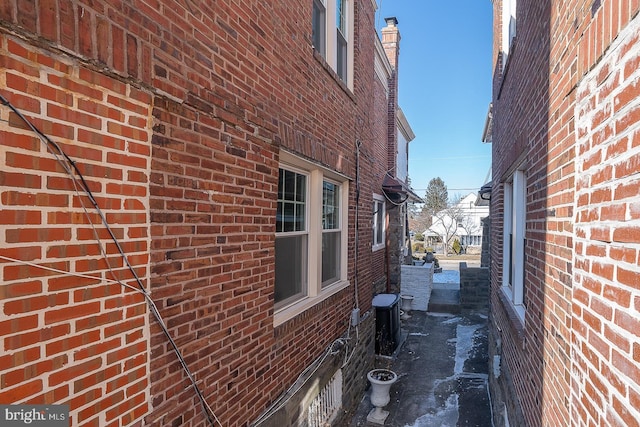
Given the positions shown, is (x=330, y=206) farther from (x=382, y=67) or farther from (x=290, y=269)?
(x=382, y=67)

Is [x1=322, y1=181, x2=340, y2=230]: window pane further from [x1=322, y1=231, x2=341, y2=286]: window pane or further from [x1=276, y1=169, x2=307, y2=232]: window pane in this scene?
[x1=276, y1=169, x2=307, y2=232]: window pane

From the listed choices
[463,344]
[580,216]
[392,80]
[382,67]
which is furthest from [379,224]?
[580,216]

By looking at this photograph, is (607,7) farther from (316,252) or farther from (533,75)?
(316,252)

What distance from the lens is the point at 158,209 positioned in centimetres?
211

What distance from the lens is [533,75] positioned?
3219 mm

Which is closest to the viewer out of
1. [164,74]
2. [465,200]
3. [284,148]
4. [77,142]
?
[77,142]

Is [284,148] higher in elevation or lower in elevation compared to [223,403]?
higher

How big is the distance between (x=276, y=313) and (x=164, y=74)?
7.98 ft

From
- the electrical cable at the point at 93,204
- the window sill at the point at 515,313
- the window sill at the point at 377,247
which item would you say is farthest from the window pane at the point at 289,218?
the window sill at the point at 377,247

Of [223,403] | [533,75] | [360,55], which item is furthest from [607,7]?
[360,55]

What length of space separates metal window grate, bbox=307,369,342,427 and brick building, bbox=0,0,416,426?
122 mm

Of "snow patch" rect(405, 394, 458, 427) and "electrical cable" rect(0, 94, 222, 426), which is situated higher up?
"electrical cable" rect(0, 94, 222, 426)

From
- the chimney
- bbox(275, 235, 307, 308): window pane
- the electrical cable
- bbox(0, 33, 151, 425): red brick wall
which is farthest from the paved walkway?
the chimney

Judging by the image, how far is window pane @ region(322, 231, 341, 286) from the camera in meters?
5.21
